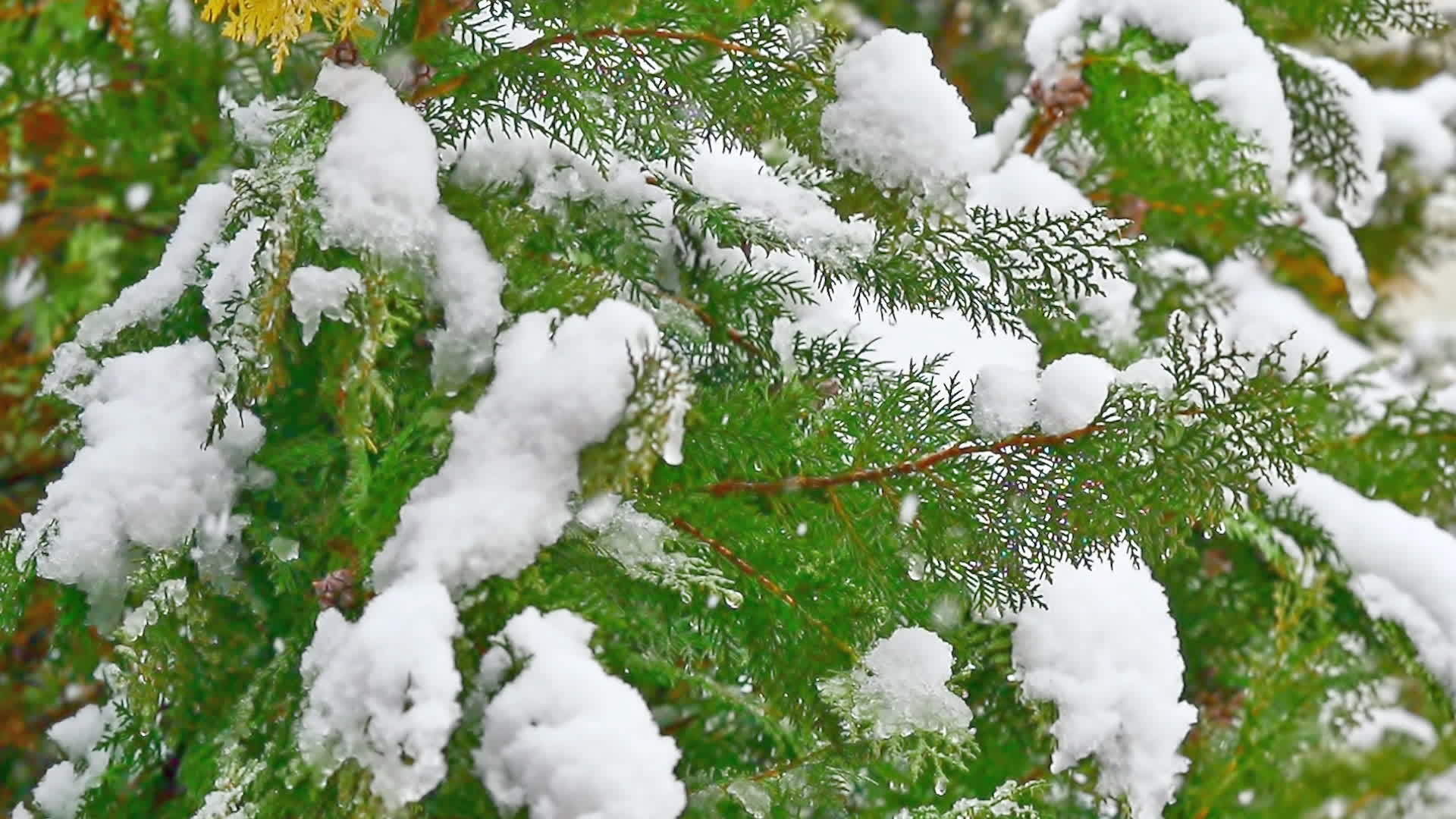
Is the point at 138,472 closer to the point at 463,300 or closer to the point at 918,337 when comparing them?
the point at 463,300

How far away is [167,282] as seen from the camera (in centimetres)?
119

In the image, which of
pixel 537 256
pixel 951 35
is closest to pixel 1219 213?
pixel 537 256

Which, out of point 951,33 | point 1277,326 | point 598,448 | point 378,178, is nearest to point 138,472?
point 378,178

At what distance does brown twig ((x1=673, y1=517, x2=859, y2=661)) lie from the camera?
3.52 ft

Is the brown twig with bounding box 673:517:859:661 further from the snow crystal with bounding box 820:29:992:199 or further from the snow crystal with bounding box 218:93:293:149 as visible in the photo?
the snow crystal with bounding box 218:93:293:149

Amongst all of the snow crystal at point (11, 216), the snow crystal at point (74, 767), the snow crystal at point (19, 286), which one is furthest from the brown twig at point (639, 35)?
the snow crystal at point (19, 286)

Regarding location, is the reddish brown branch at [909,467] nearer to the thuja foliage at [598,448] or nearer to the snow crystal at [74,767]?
the thuja foliage at [598,448]

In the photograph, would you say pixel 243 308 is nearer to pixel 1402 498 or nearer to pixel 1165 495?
pixel 1165 495

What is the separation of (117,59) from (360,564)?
1614mm

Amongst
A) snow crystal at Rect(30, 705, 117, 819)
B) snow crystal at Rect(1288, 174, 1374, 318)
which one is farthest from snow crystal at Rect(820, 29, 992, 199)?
snow crystal at Rect(1288, 174, 1374, 318)

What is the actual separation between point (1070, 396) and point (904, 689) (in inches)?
11.2

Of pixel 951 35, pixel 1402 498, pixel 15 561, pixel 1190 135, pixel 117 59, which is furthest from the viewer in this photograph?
pixel 951 35

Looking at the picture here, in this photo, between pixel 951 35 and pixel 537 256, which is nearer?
pixel 537 256

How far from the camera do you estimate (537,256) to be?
115cm
